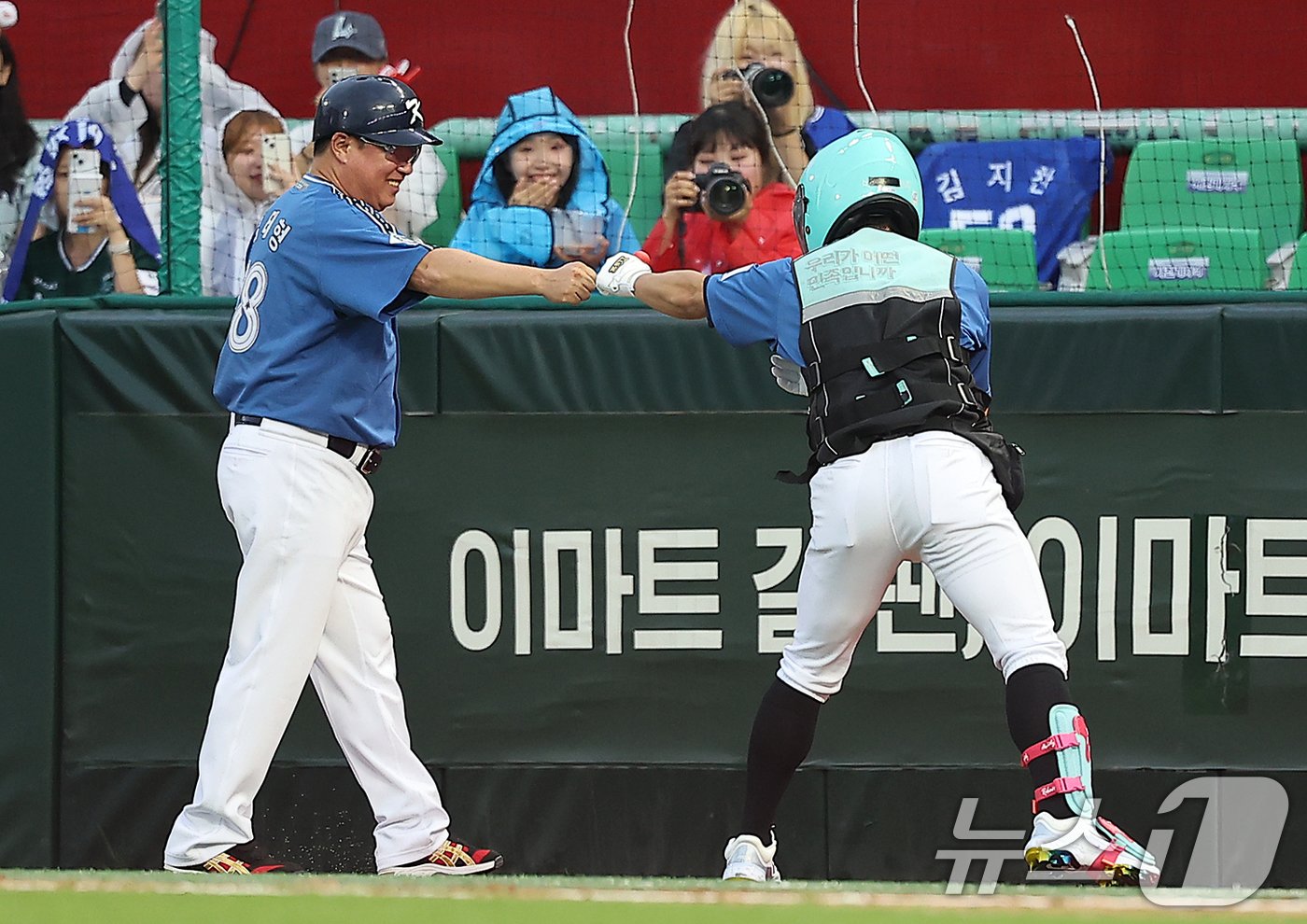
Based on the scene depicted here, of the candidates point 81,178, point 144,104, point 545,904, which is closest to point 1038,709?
point 545,904

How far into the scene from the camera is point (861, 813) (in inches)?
189

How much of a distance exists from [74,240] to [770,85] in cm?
229

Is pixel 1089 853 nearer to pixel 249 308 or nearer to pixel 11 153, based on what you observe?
pixel 249 308

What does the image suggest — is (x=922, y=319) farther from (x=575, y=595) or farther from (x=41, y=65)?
(x=41, y=65)

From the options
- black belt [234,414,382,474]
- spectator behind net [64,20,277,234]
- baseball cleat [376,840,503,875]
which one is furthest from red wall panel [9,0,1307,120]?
baseball cleat [376,840,503,875]

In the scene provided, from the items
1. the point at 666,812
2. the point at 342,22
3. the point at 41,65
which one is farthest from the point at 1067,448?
the point at 41,65

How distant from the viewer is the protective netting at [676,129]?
17.2 ft

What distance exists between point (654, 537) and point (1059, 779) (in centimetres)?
172

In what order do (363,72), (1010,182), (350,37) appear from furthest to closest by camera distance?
(1010,182) → (350,37) → (363,72)

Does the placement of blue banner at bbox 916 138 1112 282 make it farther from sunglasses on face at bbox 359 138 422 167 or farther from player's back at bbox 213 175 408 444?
player's back at bbox 213 175 408 444

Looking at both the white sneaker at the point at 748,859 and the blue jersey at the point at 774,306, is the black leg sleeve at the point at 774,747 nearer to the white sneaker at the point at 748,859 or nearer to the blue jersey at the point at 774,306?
the white sneaker at the point at 748,859

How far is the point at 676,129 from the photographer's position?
563 cm

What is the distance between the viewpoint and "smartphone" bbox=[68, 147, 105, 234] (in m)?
5.38

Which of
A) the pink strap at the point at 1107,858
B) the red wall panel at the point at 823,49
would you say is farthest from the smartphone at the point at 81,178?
the pink strap at the point at 1107,858
